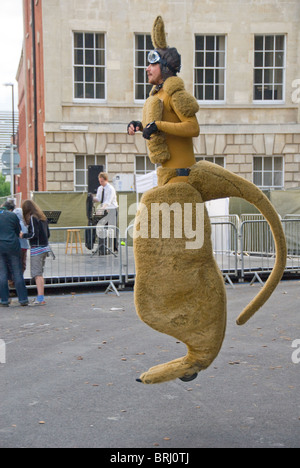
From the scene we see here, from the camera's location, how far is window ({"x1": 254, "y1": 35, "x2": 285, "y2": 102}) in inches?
891

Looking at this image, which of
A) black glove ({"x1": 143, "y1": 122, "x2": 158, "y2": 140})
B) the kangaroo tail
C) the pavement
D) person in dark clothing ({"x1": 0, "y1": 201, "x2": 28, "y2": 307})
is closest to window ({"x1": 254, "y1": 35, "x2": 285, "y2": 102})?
person in dark clothing ({"x1": 0, "y1": 201, "x2": 28, "y2": 307})

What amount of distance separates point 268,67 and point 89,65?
6288 mm

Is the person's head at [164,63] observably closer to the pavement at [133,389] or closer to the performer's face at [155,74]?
the performer's face at [155,74]

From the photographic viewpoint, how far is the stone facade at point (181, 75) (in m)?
21.7

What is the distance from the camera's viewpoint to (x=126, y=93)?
22.1 meters

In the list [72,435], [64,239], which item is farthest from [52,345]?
[64,239]

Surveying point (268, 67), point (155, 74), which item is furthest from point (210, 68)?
point (155, 74)

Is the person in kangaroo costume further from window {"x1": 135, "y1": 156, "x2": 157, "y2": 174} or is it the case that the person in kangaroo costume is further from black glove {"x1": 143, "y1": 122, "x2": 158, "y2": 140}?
window {"x1": 135, "y1": 156, "x2": 157, "y2": 174}

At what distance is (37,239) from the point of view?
10820 millimetres

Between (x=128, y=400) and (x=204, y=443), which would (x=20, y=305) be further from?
(x=204, y=443)

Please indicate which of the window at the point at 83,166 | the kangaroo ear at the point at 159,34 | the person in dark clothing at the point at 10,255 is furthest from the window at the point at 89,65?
the kangaroo ear at the point at 159,34

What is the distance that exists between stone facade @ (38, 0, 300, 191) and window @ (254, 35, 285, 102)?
27 centimetres

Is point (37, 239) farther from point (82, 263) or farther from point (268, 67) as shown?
point (268, 67)

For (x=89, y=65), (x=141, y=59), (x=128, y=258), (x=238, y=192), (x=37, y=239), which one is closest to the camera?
(x=238, y=192)
